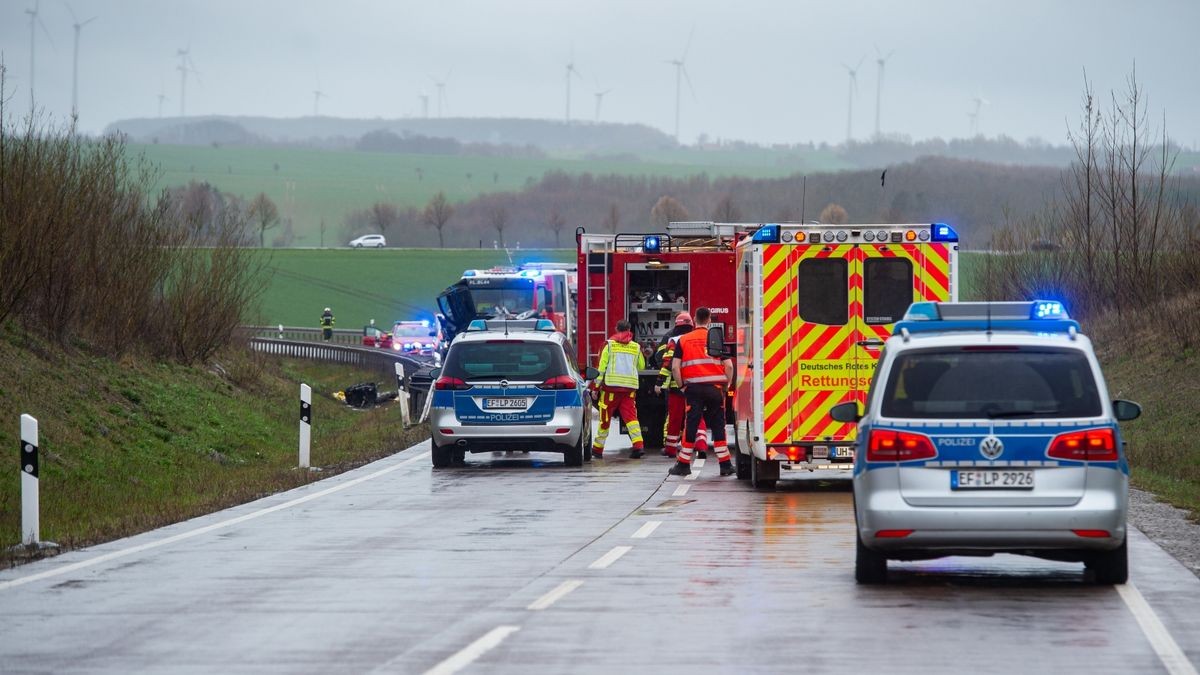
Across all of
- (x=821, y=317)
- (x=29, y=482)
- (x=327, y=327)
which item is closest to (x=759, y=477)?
(x=821, y=317)

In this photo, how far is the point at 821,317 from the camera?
19.4m

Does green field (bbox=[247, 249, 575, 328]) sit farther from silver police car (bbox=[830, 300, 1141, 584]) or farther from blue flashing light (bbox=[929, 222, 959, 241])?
silver police car (bbox=[830, 300, 1141, 584])

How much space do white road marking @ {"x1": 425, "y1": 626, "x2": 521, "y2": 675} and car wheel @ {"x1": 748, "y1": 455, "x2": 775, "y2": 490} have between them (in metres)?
9.63

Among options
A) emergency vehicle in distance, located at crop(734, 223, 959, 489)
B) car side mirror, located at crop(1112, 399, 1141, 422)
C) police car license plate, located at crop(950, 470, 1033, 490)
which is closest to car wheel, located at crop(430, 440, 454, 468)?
emergency vehicle in distance, located at crop(734, 223, 959, 489)

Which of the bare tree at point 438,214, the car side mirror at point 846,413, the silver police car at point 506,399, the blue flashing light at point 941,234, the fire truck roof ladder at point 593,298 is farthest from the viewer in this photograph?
the bare tree at point 438,214

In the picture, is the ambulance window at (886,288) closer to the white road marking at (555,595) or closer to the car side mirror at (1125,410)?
the car side mirror at (1125,410)

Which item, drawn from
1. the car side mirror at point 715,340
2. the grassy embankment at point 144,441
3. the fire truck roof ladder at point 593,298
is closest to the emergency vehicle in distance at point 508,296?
the grassy embankment at point 144,441

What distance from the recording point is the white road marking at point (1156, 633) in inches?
358

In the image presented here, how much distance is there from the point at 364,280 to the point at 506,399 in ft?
301

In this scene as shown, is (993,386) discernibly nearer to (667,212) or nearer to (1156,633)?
(1156,633)

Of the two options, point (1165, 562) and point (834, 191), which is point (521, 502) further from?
point (834, 191)

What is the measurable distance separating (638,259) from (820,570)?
16.0 m

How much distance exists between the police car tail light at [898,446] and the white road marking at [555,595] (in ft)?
6.72

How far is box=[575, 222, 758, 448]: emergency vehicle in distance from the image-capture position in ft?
93.7
